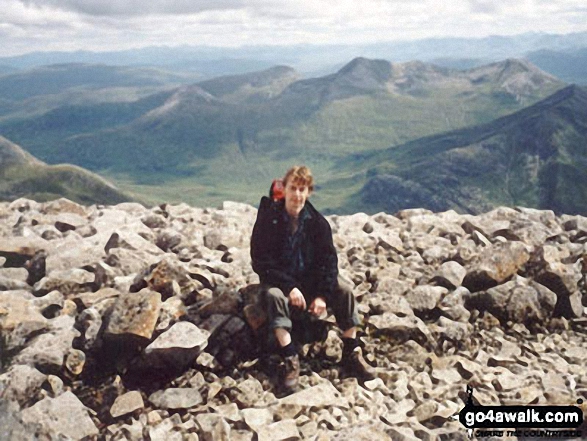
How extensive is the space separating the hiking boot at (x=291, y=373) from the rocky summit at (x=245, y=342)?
0.59 ft

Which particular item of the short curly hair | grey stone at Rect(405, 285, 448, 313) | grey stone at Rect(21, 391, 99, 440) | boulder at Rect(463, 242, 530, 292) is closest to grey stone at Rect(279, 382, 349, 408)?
grey stone at Rect(21, 391, 99, 440)

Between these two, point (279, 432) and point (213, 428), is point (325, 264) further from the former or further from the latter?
point (213, 428)

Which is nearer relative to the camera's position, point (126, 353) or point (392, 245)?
point (126, 353)

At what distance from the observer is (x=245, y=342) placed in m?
Answer: 9.50

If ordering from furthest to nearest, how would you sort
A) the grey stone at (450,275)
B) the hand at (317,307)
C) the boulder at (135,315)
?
the grey stone at (450,275)
the hand at (317,307)
the boulder at (135,315)

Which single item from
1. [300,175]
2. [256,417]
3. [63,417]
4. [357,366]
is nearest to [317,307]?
[357,366]

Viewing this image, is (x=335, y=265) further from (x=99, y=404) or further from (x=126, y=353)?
(x=99, y=404)

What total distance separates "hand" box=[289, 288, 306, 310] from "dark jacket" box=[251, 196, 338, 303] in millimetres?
248

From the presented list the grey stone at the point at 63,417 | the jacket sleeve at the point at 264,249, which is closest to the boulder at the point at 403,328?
the jacket sleeve at the point at 264,249

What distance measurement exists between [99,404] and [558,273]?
10.2 meters

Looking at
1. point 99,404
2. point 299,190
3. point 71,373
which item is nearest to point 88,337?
point 71,373

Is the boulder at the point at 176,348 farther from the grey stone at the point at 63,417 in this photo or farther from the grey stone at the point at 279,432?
the grey stone at the point at 279,432

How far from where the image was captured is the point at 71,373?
27.9ft

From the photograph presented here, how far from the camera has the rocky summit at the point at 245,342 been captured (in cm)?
788
